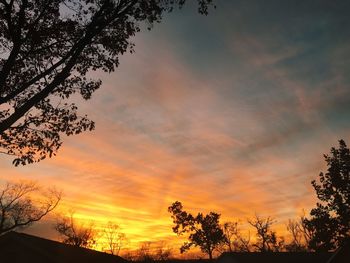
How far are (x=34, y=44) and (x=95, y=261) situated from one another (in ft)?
71.7

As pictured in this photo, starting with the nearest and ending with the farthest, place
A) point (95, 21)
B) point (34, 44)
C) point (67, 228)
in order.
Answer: point (95, 21)
point (34, 44)
point (67, 228)

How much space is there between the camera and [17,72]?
13.0 metres

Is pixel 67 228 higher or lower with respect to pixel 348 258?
higher

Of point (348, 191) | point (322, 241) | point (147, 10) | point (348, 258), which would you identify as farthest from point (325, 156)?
point (147, 10)

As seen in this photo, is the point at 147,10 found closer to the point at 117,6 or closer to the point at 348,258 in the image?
the point at 117,6

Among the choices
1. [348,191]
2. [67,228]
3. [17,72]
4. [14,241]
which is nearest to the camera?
[17,72]

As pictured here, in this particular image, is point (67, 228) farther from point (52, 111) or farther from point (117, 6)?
point (117, 6)

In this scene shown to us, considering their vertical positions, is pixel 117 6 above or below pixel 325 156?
below

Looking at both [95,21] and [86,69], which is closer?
[95,21]

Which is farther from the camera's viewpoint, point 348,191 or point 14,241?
point 348,191

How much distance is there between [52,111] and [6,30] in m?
3.32

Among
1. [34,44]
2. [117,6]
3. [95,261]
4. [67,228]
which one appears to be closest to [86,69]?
[34,44]

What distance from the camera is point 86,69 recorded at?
44.6 feet

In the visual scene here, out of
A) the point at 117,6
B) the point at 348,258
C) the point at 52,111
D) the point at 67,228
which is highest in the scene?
the point at 67,228
